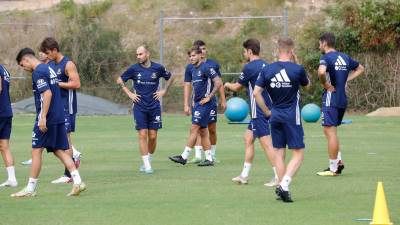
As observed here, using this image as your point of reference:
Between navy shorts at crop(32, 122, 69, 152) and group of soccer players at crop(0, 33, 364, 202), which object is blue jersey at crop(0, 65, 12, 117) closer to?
group of soccer players at crop(0, 33, 364, 202)

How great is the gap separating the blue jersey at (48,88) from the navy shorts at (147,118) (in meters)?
2.98

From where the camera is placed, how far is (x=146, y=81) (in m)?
15.2

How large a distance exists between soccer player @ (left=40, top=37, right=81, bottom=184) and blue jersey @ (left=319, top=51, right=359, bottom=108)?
365cm

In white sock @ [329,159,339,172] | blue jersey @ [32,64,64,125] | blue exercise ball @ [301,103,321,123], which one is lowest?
blue exercise ball @ [301,103,321,123]

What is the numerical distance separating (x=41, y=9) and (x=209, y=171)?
3120cm

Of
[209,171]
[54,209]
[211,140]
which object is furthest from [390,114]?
[54,209]

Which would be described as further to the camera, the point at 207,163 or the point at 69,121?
the point at 207,163

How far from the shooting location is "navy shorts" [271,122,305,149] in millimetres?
11781

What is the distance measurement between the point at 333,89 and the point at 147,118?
296cm

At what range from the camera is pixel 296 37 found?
35219mm

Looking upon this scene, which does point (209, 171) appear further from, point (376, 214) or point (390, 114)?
point (390, 114)

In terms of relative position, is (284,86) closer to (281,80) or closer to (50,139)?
(281,80)

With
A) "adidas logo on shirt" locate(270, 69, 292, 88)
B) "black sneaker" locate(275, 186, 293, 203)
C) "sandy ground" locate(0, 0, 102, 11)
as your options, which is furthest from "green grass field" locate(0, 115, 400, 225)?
"sandy ground" locate(0, 0, 102, 11)

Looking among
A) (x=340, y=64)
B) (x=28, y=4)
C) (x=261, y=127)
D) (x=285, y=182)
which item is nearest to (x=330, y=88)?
(x=340, y=64)
